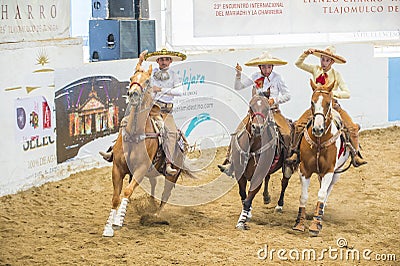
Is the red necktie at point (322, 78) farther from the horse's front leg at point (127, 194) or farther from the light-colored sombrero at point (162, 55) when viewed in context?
the horse's front leg at point (127, 194)

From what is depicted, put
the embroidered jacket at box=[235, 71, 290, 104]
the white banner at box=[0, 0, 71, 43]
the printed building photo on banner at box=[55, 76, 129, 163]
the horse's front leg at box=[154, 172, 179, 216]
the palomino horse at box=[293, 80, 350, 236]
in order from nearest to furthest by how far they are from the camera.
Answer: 1. the palomino horse at box=[293, 80, 350, 236]
2. the embroidered jacket at box=[235, 71, 290, 104]
3. the horse's front leg at box=[154, 172, 179, 216]
4. the white banner at box=[0, 0, 71, 43]
5. the printed building photo on banner at box=[55, 76, 129, 163]

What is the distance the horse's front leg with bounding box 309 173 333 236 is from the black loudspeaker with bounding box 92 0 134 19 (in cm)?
526

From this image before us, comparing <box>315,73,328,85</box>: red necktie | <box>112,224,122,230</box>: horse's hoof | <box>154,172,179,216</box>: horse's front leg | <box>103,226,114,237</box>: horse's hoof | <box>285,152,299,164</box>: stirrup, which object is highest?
<box>315,73,328,85</box>: red necktie

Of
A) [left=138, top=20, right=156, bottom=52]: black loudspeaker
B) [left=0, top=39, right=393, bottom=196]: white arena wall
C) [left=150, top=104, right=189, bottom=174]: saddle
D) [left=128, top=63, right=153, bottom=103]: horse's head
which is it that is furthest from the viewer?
[left=138, top=20, right=156, bottom=52]: black loudspeaker

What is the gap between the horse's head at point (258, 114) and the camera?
754cm

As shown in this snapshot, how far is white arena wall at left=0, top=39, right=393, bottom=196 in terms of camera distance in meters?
9.14

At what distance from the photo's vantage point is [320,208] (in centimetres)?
773

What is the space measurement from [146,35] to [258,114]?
4.83 meters

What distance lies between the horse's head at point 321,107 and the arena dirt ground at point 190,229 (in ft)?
3.66

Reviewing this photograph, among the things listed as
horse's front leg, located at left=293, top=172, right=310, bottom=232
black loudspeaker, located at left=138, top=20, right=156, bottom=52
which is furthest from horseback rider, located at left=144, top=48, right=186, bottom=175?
black loudspeaker, located at left=138, top=20, right=156, bottom=52

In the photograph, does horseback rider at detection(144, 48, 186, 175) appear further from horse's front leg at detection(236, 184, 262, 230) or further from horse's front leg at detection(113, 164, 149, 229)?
horse's front leg at detection(236, 184, 262, 230)

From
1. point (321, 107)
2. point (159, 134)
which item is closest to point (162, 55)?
point (159, 134)

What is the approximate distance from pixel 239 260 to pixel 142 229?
1403 millimetres

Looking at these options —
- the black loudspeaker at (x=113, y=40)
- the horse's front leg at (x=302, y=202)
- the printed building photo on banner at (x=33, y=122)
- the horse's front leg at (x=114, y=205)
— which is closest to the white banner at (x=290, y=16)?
the black loudspeaker at (x=113, y=40)
